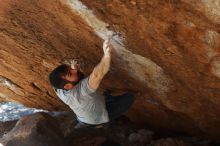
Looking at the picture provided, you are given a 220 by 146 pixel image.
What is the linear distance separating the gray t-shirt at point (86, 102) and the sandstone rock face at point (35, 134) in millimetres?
1035

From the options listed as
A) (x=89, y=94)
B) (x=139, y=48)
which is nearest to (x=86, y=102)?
(x=89, y=94)

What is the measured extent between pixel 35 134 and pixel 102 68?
6.61ft

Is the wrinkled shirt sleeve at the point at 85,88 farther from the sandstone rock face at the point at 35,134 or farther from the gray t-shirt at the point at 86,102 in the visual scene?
the sandstone rock face at the point at 35,134

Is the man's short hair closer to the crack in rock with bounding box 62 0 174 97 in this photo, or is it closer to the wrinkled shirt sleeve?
the wrinkled shirt sleeve

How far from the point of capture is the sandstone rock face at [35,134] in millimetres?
4875

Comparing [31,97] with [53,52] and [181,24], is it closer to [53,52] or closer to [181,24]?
[53,52]

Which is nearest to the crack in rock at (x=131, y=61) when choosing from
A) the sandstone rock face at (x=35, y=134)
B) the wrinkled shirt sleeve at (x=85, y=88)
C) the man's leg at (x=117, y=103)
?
the man's leg at (x=117, y=103)

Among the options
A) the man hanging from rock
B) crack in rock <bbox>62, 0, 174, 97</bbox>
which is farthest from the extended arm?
crack in rock <bbox>62, 0, 174, 97</bbox>

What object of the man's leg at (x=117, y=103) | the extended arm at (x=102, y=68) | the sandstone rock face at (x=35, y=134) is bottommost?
the sandstone rock face at (x=35, y=134)

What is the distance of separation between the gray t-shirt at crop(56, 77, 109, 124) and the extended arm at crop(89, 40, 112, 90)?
3.8 inches

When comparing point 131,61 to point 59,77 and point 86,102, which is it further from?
point 59,77

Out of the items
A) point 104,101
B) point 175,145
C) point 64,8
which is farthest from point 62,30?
point 175,145

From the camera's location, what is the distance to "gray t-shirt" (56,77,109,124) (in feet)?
11.6

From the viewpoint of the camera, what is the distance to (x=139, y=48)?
11.3 feet
